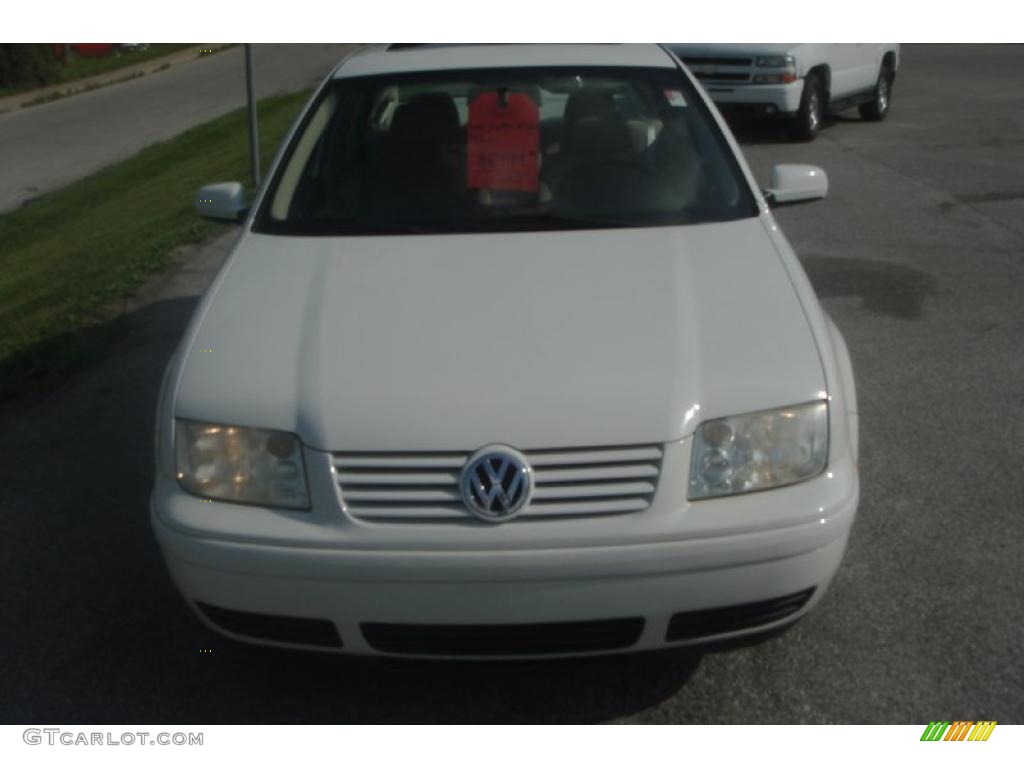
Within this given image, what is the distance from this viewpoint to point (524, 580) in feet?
9.96

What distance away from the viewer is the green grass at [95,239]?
23.5 feet

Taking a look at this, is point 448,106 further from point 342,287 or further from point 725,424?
point 725,424

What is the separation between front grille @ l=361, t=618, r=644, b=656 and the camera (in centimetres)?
312

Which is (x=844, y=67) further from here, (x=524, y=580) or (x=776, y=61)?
(x=524, y=580)

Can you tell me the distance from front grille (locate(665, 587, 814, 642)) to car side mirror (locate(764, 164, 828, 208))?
7.01 ft

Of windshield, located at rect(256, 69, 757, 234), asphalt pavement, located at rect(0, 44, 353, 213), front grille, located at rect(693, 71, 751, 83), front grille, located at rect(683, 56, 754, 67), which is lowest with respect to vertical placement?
asphalt pavement, located at rect(0, 44, 353, 213)

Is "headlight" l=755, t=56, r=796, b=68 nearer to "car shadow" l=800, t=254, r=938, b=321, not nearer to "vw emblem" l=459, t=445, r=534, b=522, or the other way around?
"car shadow" l=800, t=254, r=938, b=321

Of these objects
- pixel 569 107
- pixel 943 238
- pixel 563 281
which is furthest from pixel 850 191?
pixel 563 281

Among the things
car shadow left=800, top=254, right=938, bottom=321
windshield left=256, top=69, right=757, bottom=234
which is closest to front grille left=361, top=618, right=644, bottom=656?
windshield left=256, top=69, right=757, bottom=234

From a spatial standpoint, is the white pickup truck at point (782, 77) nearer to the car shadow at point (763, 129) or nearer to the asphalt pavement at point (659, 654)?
the car shadow at point (763, 129)

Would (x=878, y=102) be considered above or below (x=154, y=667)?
below

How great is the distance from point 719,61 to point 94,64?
24.1 metres
